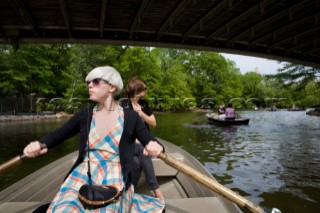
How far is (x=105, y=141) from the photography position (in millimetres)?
2246

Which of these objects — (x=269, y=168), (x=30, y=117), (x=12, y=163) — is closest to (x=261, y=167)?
(x=269, y=168)

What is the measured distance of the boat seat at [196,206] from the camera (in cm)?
245

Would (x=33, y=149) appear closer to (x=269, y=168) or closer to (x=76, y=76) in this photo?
(x=269, y=168)

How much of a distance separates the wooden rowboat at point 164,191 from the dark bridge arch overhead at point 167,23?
17.1 ft

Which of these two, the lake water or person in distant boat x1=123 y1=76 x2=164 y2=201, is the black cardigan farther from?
the lake water

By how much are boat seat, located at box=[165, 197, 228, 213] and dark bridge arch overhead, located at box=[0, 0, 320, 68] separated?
6455 mm

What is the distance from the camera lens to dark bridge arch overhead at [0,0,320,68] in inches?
331

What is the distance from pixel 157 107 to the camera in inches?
1796

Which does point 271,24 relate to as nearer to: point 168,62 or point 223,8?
point 223,8

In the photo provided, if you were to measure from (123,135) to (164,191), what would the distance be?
79.0 inches

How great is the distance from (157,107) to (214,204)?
43.1 metres

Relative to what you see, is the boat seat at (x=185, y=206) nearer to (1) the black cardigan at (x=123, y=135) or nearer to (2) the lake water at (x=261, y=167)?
(1) the black cardigan at (x=123, y=135)

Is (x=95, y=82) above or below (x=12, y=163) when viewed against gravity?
above

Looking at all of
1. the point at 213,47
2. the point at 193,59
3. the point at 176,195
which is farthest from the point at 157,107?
the point at 176,195
